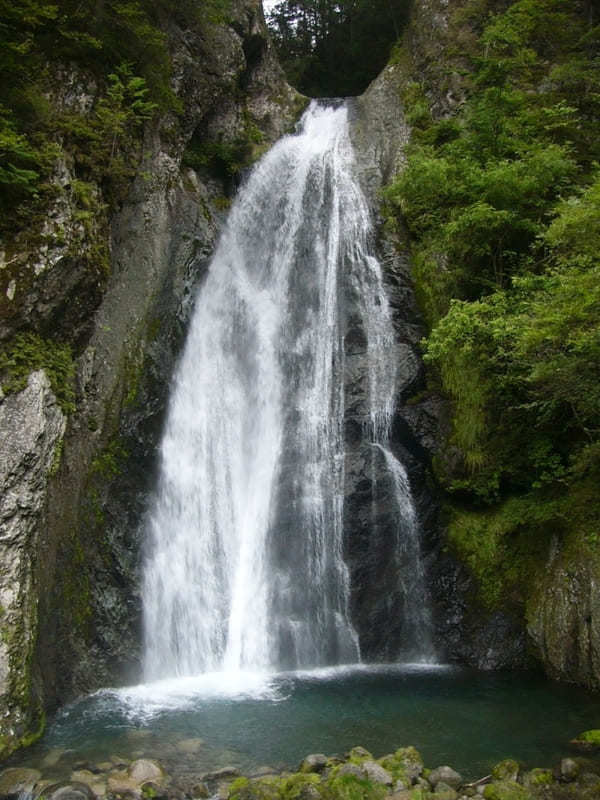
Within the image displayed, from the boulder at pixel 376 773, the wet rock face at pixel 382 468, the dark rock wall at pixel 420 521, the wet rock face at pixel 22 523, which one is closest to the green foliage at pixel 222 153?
the wet rock face at pixel 382 468

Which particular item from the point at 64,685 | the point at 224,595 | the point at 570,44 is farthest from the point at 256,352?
the point at 570,44

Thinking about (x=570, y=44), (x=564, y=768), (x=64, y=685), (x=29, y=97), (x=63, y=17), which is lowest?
(x=564, y=768)

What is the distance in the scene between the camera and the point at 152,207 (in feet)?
45.2

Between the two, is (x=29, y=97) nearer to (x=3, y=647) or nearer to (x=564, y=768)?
(x=3, y=647)

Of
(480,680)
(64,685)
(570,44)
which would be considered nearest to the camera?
(64,685)

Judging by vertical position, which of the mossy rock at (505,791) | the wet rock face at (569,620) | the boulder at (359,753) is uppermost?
the wet rock face at (569,620)

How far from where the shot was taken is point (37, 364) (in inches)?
344

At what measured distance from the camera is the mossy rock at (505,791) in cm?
614

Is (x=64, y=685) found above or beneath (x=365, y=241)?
beneath

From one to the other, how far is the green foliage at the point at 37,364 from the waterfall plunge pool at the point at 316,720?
438cm

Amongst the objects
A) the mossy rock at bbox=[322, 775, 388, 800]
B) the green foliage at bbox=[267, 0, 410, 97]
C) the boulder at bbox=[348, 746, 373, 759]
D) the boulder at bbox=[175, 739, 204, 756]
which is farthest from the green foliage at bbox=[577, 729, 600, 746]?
the green foliage at bbox=[267, 0, 410, 97]

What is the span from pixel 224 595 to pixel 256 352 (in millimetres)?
5636

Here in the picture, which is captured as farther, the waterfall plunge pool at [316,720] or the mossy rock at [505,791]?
the waterfall plunge pool at [316,720]

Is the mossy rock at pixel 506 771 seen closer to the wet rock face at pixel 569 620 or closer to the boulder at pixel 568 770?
the boulder at pixel 568 770
